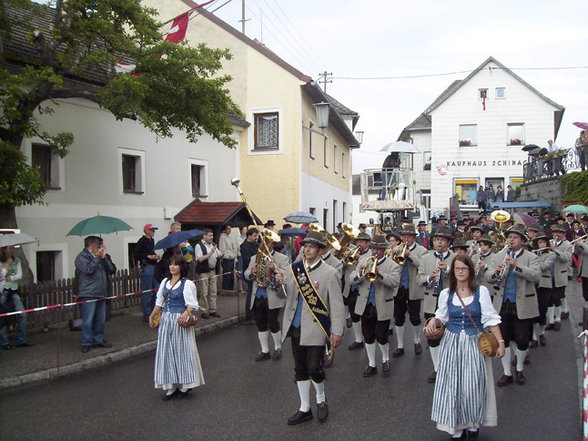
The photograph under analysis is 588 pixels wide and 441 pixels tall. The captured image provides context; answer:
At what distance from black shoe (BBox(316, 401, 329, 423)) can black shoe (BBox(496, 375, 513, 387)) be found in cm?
254

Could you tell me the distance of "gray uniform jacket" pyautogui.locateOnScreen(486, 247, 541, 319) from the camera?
7139 millimetres

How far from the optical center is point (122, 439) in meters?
5.32

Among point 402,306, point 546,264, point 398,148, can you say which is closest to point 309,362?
point 402,306

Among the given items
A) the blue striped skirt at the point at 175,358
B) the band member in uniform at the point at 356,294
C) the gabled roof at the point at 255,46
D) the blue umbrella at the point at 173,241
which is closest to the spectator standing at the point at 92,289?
the blue umbrella at the point at 173,241

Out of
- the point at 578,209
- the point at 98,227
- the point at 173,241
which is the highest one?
the point at 578,209

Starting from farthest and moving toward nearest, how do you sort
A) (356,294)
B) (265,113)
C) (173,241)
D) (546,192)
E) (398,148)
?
1. (398,148)
2. (546,192)
3. (265,113)
4. (173,241)
5. (356,294)

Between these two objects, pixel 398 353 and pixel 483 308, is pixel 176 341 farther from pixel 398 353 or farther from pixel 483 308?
pixel 398 353

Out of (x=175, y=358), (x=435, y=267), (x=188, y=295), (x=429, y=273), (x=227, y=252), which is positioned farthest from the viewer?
(x=227, y=252)

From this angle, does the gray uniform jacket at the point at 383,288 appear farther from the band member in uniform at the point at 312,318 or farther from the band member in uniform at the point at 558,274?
the band member in uniform at the point at 558,274

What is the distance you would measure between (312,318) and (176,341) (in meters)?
1.82

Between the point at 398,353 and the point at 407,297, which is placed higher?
the point at 407,297

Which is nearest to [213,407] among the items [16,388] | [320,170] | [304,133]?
[16,388]

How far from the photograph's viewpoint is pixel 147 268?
462 inches

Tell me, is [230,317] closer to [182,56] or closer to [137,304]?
[137,304]
